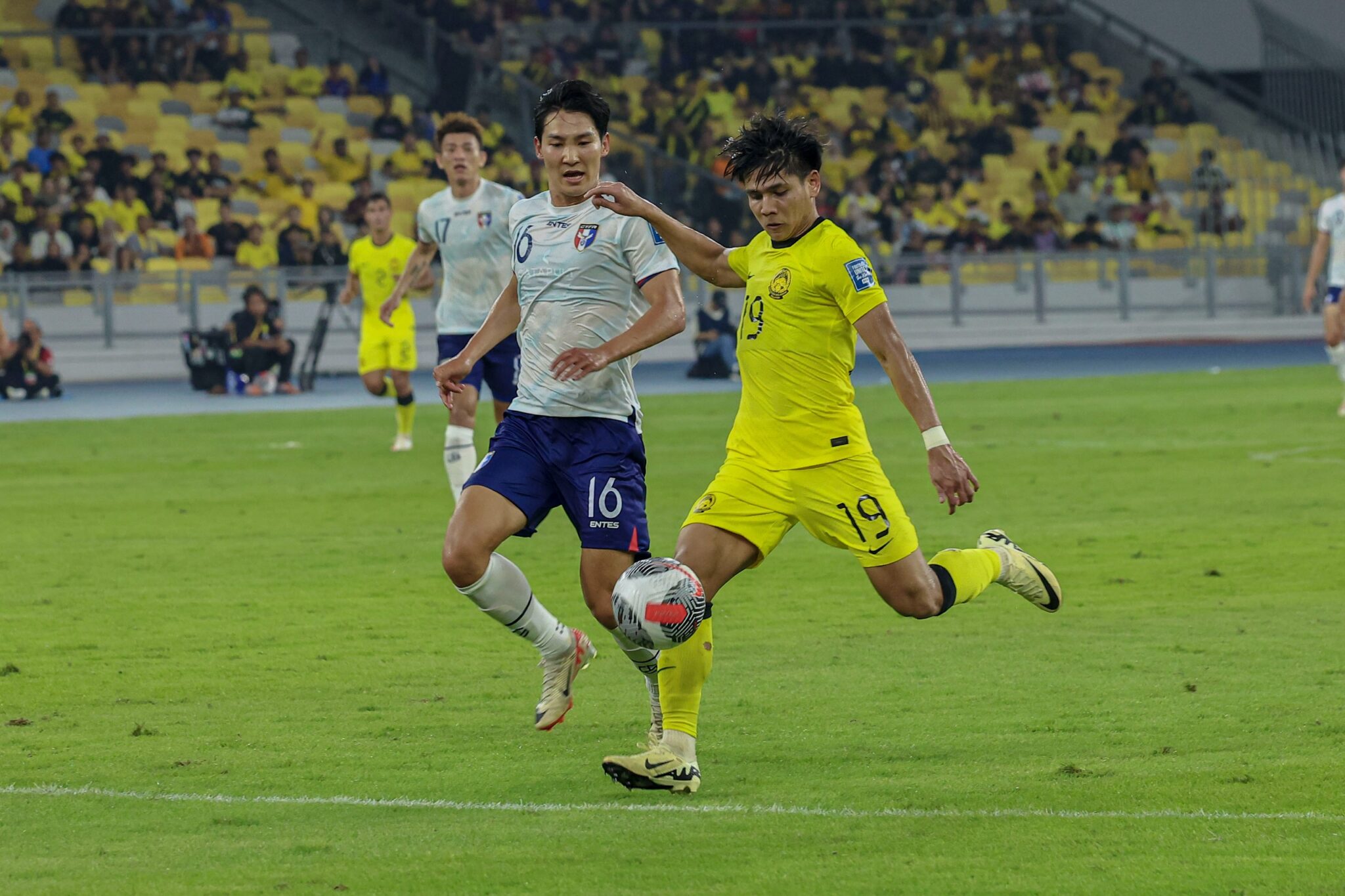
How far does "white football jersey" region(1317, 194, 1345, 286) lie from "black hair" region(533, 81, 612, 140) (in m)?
13.6

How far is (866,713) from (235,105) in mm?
29666

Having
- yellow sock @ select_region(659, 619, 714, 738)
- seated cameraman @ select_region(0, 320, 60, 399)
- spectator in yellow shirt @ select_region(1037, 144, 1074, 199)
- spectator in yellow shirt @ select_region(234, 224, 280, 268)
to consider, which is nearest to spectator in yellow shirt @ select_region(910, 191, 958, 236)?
spectator in yellow shirt @ select_region(1037, 144, 1074, 199)

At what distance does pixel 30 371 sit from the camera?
24938 millimetres

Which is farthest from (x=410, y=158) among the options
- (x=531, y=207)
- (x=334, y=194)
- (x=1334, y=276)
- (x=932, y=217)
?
(x=531, y=207)

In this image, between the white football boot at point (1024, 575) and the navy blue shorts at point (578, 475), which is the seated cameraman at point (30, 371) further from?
the white football boot at point (1024, 575)

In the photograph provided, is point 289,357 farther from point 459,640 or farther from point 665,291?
point 665,291

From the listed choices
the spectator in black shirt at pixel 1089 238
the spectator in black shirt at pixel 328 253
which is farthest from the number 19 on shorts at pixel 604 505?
the spectator in black shirt at pixel 1089 238

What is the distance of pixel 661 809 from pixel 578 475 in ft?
4.65

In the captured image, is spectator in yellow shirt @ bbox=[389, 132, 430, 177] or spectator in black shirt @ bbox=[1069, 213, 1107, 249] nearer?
spectator in yellow shirt @ bbox=[389, 132, 430, 177]

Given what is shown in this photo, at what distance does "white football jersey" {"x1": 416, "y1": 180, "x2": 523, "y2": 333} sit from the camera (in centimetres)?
1226

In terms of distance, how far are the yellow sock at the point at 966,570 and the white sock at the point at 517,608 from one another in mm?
1372

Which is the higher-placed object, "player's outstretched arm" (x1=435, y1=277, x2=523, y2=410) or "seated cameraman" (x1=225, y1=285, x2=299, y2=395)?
"player's outstretched arm" (x1=435, y1=277, x2=523, y2=410)

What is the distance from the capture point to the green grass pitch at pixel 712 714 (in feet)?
15.6

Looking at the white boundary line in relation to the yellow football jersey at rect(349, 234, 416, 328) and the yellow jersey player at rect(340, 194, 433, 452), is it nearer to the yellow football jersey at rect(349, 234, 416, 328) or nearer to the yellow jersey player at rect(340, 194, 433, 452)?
the yellow jersey player at rect(340, 194, 433, 452)
